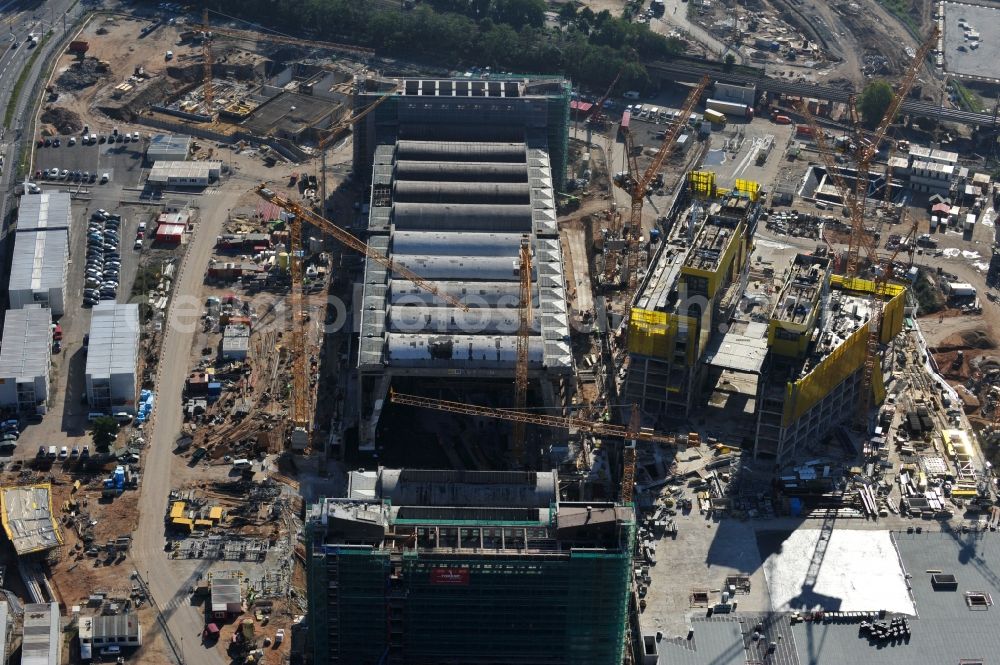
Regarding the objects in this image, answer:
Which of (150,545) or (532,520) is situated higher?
(532,520)

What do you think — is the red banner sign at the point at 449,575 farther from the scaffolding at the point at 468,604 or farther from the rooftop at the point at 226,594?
the rooftop at the point at 226,594

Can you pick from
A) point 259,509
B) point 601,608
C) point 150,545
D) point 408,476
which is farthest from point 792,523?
point 150,545

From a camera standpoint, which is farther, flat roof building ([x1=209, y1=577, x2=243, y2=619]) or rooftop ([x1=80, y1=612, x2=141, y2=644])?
flat roof building ([x1=209, y1=577, x2=243, y2=619])

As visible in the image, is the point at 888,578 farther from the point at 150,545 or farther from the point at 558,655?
the point at 150,545

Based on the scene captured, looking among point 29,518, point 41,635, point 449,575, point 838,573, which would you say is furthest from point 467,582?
point 29,518

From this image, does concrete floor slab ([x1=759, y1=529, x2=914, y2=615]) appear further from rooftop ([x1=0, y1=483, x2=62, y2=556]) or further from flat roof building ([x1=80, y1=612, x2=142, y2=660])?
rooftop ([x1=0, y1=483, x2=62, y2=556])

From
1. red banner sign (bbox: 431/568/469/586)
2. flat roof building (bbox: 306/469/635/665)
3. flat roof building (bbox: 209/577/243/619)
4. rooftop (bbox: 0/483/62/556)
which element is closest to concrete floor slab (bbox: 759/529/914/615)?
flat roof building (bbox: 306/469/635/665)

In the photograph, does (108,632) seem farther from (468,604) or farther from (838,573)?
(838,573)
